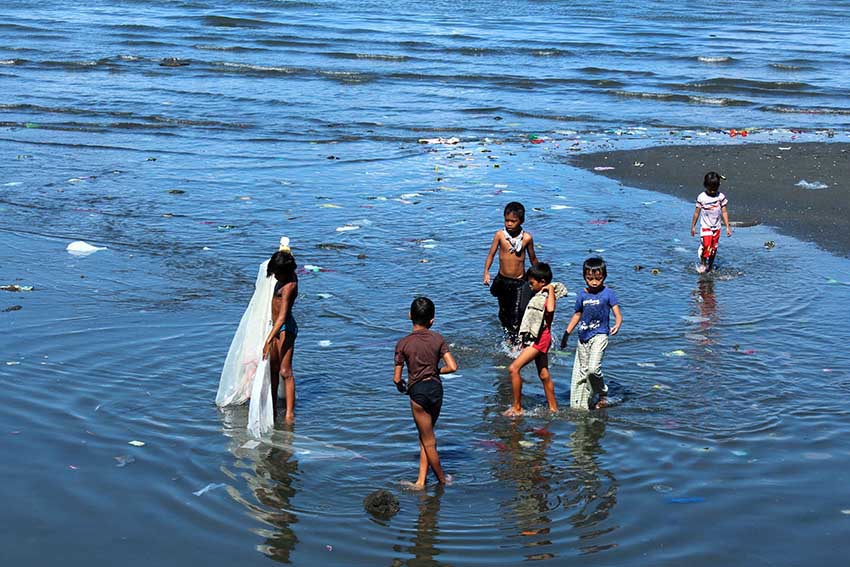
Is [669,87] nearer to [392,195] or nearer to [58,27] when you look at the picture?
[392,195]

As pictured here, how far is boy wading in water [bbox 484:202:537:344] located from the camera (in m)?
9.43

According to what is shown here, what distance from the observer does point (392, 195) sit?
1552 cm

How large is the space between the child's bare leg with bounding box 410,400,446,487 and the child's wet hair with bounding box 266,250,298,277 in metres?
1.57

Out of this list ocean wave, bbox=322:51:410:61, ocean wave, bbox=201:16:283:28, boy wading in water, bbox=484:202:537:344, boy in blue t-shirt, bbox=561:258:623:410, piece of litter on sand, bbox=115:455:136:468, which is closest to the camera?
piece of litter on sand, bbox=115:455:136:468

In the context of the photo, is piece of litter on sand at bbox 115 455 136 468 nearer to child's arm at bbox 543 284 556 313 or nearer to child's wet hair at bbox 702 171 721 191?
child's arm at bbox 543 284 556 313

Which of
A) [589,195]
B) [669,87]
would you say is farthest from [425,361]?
[669,87]

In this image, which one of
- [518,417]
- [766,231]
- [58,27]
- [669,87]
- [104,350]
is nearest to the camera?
[518,417]

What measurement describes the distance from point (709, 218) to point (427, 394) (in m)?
6.14

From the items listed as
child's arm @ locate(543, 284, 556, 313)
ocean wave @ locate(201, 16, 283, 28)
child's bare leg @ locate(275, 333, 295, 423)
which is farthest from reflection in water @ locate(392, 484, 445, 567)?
ocean wave @ locate(201, 16, 283, 28)

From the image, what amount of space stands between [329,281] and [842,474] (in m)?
5.96

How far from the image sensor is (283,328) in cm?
796

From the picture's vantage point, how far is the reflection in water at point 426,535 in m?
6.00

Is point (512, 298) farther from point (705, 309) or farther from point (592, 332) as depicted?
point (705, 309)

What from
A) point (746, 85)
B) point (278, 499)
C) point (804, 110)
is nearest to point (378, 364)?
point (278, 499)
